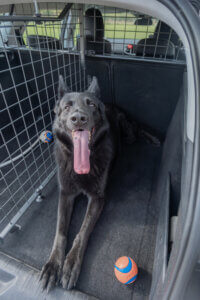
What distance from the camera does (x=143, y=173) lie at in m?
2.21

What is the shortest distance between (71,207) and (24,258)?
1.68 feet

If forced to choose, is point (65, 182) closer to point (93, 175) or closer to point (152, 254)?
point (93, 175)

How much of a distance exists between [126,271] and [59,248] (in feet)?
1.64

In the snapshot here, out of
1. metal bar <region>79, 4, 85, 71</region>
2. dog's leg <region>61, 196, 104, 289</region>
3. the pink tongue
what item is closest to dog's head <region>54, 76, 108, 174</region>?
the pink tongue

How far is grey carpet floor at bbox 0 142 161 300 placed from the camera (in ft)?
4.10

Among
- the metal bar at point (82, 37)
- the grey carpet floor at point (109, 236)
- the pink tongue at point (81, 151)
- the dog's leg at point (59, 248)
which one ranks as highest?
the metal bar at point (82, 37)

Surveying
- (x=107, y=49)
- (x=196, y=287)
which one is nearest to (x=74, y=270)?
(x=196, y=287)

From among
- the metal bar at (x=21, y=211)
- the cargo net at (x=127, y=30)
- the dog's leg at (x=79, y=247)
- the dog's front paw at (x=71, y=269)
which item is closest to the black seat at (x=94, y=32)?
the cargo net at (x=127, y=30)

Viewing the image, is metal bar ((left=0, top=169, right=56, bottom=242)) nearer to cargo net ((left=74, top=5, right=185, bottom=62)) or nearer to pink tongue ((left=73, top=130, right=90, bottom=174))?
pink tongue ((left=73, top=130, right=90, bottom=174))

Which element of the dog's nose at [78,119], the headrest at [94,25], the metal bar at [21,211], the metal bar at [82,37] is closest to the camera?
the dog's nose at [78,119]

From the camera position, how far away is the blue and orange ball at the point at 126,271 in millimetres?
1204

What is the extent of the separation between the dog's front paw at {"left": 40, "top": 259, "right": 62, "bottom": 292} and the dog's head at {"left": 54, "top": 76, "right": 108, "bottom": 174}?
66cm

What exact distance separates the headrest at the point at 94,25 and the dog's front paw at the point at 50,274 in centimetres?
240

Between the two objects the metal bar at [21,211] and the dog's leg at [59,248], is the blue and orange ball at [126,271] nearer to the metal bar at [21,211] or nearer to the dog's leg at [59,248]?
the dog's leg at [59,248]
